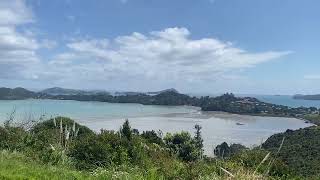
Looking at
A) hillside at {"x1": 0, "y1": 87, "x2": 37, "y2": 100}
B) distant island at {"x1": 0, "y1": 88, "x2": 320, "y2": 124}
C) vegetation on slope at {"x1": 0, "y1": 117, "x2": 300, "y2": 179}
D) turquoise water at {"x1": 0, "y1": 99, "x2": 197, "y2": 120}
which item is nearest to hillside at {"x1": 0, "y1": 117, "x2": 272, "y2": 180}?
vegetation on slope at {"x1": 0, "y1": 117, "x2": 300, "y2": 179}

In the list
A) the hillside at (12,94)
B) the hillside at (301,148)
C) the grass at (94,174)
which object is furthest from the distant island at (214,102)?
the grass at (94,174)

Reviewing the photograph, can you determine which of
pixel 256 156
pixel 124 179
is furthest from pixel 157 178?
pixel 256 156

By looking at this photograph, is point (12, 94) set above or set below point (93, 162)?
above

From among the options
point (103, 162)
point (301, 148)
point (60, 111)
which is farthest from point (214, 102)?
point (103, 162)

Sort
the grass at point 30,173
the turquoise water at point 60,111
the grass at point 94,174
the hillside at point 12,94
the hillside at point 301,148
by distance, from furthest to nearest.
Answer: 1. the hillside at point 12,94
2. the hillside at point 301,148
3. the turquoise water at point 60,111
4. the grass at point 30,173
5. the grass at point 94,174

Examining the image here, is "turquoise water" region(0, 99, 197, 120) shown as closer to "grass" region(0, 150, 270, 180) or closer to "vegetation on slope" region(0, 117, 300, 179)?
"vegetation on slope" region(0, 117, 300, 179)

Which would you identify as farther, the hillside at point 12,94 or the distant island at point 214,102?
the distant island at point 214,102

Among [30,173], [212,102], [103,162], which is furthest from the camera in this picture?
[212,102]

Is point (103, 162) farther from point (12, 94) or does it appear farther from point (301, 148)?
point (12, 94)

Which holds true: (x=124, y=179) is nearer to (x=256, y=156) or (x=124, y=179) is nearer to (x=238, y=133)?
(x=256, y=156)

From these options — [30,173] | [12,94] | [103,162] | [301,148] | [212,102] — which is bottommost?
[301,148]

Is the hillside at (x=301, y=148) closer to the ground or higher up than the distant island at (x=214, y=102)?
closer to the ground

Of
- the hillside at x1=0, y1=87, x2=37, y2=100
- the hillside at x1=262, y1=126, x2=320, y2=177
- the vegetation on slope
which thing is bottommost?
the hillside at x1=262, y1=126, x2=320, y2=177

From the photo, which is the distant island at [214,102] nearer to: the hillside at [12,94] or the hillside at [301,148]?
the hillside at [12,94]
